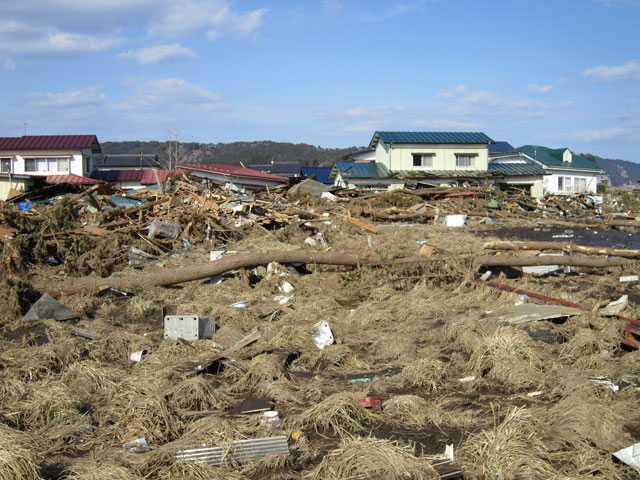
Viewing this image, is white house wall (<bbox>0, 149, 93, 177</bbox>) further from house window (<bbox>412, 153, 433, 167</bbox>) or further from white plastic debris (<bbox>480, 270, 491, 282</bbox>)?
white plastic debris (<bbox>480, 270, 491, 282</bbox>)

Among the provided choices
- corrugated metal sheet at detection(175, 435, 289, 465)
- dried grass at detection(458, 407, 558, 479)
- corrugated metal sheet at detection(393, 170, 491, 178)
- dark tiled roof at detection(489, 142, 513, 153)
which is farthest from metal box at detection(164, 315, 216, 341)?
dark tiled roof at detection(489, 142, 513, 153)

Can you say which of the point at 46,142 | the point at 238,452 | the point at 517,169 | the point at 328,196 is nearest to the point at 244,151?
the point at 46,142

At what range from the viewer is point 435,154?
106ft

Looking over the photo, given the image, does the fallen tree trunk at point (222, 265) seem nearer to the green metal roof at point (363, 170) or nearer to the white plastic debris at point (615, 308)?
the white plastic debris at point (615, 308)

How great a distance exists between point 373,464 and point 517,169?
106 feet

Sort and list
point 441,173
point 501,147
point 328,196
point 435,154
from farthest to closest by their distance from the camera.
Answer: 1. point 501,147
2. point 435,154
3. point 441,173
4. point 328,196

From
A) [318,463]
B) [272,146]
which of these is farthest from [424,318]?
[272,146]

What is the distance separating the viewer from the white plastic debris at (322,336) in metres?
6.42

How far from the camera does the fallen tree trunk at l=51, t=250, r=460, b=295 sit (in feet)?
28.8

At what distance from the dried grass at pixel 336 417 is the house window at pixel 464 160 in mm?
30082

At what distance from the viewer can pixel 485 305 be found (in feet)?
25.9

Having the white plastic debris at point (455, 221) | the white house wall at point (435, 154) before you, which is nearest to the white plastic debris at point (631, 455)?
the white plastic debris at point (455, 221)

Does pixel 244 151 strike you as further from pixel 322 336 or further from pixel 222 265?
pixel 322 336

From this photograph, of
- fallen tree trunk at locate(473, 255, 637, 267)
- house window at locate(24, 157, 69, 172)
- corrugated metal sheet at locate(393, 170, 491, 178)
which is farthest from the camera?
corrugated metal sheet at locate(393, 170, 491, 178)
